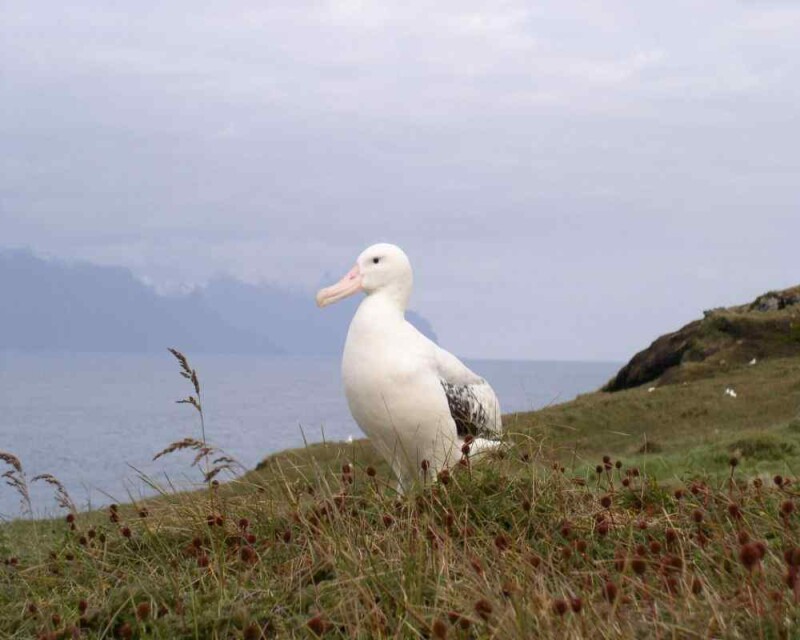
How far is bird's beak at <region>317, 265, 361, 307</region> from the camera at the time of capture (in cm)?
901

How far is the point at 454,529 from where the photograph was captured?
620 centimetres

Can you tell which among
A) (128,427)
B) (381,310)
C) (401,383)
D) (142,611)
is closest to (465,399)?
(401,383)

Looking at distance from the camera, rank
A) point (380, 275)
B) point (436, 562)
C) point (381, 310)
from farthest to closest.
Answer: point (380, 275), point (381, 310), point (436, 562)

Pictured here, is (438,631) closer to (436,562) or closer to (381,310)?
(436,562)

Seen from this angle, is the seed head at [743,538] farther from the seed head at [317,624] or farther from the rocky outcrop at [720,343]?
the rocky outcrop at [720,343]

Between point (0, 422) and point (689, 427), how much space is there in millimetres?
96661

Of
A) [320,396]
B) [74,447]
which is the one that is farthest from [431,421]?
[320,396]

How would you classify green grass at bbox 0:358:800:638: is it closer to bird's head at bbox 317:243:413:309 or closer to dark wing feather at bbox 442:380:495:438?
dark wing feather at bbox 442:380:495:438

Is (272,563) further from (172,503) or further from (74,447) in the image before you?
(74,447)

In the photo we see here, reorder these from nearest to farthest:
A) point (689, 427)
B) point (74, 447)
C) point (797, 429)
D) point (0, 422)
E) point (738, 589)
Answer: point (738, 589)
point (797, 429)
point (689, 427)
point (74, 447)
point (0, 422)

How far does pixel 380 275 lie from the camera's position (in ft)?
29.5

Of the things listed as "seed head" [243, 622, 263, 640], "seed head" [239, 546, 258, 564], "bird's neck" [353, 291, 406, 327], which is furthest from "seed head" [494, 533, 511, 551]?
"bird's neck" [353, 291, 406, 327]

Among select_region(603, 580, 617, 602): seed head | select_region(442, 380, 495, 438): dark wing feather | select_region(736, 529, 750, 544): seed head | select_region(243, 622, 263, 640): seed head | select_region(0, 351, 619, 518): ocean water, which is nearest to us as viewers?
select_region(603, 580, 617, 602): seed head

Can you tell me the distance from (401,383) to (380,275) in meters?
1.09
